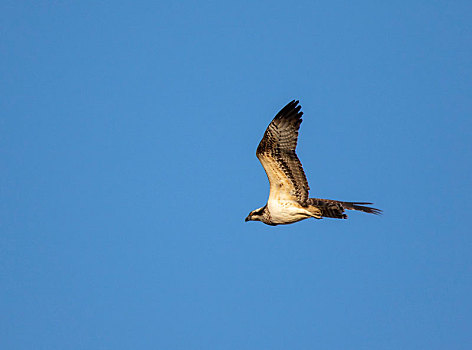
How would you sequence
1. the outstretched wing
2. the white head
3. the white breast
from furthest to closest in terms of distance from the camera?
the white head, the white breast, the outstretched wing

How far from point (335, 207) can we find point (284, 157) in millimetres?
1866

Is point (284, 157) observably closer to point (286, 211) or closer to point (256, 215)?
point (286, 211)

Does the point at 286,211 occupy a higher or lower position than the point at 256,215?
lower

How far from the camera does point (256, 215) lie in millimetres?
16719

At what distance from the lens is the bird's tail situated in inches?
589

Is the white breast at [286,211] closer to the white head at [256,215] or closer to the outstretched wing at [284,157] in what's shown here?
the outstretched wing at [284,157]

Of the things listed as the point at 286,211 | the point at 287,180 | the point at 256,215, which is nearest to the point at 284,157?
the point at 287,180

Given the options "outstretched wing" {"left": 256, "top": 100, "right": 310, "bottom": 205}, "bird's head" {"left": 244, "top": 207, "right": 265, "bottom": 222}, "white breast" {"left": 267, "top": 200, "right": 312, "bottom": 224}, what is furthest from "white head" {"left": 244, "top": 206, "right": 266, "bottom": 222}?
"outstretched wing" {"left": 256, "top": 100, "right": 310, "bottom": 205}

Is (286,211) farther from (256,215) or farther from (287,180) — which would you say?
(256,215)

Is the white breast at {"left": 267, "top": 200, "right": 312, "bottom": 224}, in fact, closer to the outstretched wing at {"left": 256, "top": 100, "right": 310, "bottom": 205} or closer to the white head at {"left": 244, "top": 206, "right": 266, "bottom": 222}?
the outstretched wing at {"left": 256, "top": 100, "right": 310, "bottom": 205}

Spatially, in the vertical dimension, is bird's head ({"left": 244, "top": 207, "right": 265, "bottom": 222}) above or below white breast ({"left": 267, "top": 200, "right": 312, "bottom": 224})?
above

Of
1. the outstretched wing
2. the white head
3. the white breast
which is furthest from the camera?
the white head

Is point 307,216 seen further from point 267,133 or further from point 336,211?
point 267,133

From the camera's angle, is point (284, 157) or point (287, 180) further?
point (287, 180)
